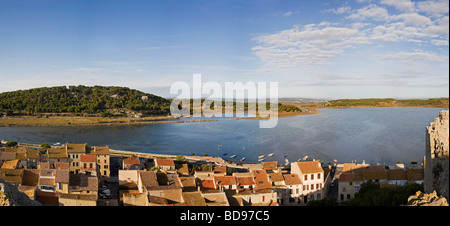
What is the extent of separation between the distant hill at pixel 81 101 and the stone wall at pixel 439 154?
33.5 metres

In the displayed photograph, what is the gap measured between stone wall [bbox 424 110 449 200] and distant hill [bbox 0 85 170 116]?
33.5 m

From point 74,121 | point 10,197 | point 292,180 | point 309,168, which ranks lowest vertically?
point 292,180

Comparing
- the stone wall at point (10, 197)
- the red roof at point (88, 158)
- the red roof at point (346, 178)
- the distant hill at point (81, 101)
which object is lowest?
the red roof at point (346, 178)

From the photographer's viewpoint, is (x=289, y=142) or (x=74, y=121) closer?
(x=289, y=142)

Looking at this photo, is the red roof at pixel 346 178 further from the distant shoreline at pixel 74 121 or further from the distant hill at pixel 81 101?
the distant hill at pixel 81 101

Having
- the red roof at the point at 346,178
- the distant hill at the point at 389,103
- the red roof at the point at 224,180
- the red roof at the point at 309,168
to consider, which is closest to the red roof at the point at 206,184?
the red roof at the point at 224,180

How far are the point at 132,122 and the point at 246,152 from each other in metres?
18.6

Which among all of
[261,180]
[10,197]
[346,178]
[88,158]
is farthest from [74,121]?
[10,197]

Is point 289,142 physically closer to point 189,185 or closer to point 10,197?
point 189,185

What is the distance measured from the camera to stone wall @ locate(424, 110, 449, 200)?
305 centimetres

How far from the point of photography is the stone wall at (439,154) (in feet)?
9.99

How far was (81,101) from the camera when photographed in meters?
38.2

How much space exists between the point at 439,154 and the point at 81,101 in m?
39.5
